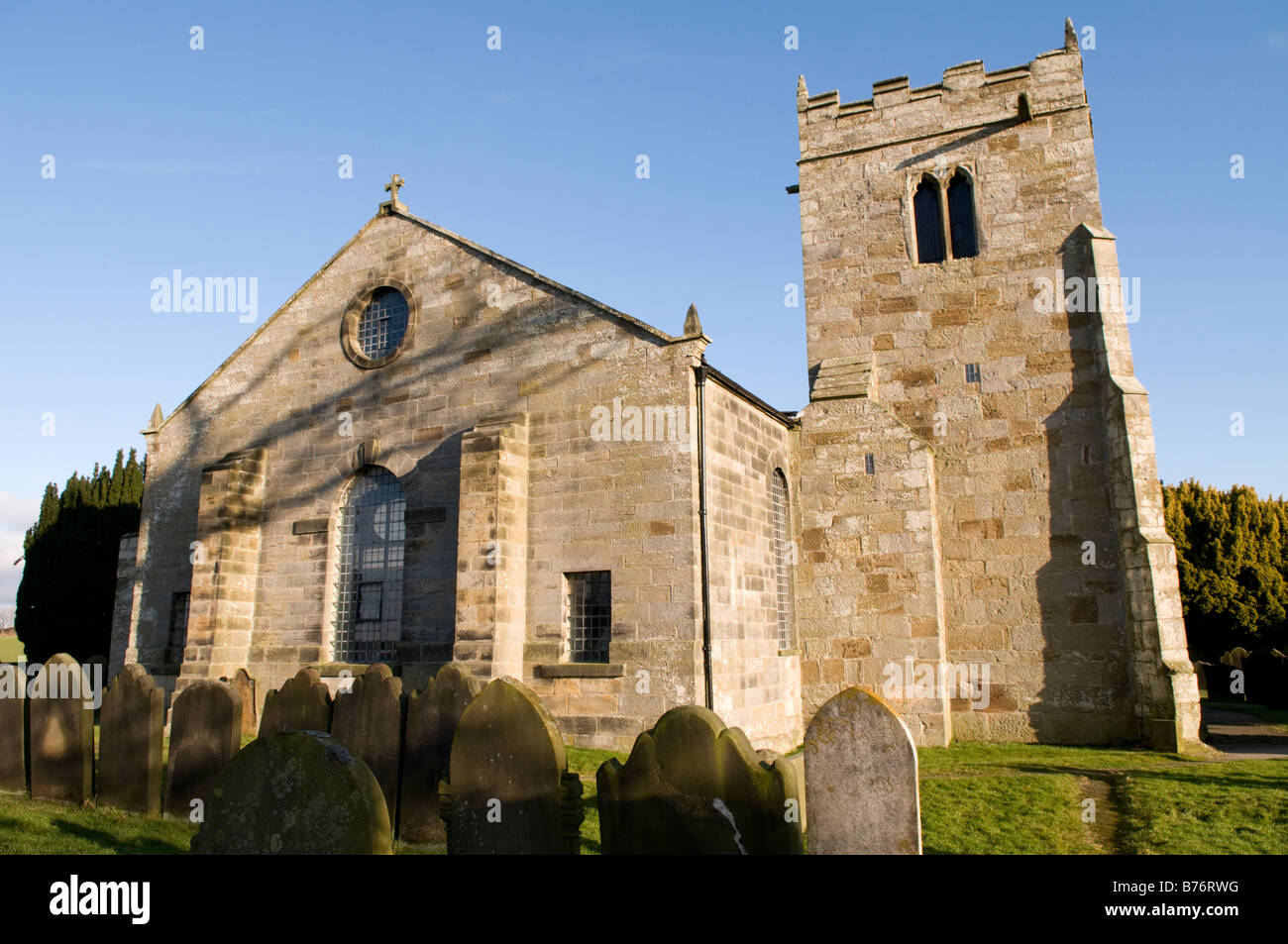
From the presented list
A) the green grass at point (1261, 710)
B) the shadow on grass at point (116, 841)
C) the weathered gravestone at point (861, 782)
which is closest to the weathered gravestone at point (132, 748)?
the shadow on grass at point (116, 841)

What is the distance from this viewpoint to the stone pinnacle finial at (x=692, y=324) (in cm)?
1389

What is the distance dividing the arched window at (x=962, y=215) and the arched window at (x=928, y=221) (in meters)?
0.26

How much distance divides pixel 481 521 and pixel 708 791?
9127mm

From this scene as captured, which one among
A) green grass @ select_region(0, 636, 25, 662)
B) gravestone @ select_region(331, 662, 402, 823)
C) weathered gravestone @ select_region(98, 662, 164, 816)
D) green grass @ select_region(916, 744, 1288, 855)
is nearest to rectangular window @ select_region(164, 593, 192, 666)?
weathered gravestone @ select_region(98, 662, 164, 816)

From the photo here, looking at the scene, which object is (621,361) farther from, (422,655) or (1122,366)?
(1122,366)

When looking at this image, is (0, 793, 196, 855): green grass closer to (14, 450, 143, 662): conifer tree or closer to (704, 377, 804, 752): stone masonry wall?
(704, 377, 804, 752): stone masonry wall

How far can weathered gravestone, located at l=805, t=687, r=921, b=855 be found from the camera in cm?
541

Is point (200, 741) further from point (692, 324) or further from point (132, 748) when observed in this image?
point (692, 324)

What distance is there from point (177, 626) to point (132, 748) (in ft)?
32.7

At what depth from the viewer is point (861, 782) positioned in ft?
18.0

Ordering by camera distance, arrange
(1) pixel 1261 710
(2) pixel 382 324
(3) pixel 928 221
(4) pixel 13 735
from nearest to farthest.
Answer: (4) pixel 13 735
(2) pixel 382 324
(3) pixel 928 221
(1) pixel 1261 710

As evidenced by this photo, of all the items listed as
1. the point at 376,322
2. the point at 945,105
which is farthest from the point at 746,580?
the point at 945,105

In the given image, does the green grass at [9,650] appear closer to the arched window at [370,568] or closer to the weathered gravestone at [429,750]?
the arched window at [370,568]

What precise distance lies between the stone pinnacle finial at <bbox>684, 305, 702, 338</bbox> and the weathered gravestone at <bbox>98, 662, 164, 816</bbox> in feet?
29.8
